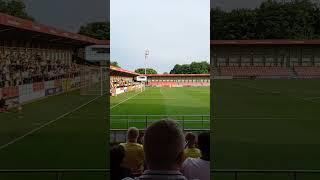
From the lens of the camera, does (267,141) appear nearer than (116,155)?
No

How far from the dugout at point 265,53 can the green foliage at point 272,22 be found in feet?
9.08

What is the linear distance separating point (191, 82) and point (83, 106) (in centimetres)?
3627

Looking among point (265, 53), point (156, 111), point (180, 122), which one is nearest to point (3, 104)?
point (180, 122)

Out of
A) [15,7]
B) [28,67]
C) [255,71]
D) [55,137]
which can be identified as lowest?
[55,137]

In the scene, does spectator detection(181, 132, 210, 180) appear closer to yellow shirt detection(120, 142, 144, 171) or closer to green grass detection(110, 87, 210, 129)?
green grass detection(110, 87, 210, 129)

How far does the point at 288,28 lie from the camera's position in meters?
56.2

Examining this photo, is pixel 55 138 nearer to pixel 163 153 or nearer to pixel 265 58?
pixel 163 153

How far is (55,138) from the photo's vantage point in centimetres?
1249

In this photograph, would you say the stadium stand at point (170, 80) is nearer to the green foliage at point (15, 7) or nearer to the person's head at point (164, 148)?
the green foliage at point (15, 7)

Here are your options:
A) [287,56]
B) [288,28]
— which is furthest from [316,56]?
[288,28]

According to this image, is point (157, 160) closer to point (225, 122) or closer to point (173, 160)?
point (173, 160)

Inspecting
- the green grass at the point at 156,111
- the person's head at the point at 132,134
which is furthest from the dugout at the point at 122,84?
the person's head at the point at 132,134

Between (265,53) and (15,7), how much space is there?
33479 mm

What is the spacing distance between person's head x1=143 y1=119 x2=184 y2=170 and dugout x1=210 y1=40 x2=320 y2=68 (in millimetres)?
49137
